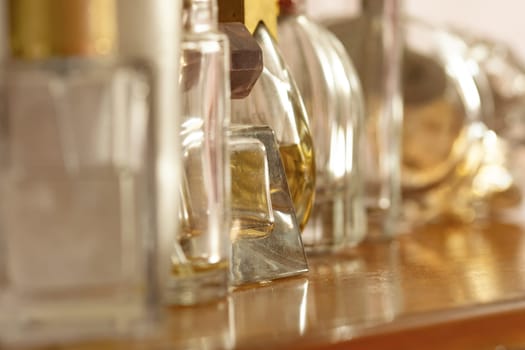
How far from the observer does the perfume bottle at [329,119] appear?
1.84 ft

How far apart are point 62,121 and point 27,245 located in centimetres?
4

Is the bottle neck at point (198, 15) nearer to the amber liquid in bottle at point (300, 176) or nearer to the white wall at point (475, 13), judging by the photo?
the amber liquid in bottle at point (300, 176)

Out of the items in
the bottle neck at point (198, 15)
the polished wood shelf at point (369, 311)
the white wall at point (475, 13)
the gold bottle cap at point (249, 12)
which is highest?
the bottle neck at point (198, 15)

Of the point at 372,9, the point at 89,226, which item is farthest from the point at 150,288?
the point at 372,9

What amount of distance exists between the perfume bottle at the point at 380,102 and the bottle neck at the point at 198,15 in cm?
26

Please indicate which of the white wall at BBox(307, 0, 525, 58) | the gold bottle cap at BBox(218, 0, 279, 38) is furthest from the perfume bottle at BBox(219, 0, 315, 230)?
the white wall at BBox(307, 0, 525, 58)

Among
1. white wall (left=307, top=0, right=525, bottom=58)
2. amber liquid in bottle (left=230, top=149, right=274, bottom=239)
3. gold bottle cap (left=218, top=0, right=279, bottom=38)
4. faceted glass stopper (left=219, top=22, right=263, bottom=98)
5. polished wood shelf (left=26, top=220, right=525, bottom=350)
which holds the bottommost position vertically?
polished wood shelf (left=26, top=220, right=525, bottom=350)

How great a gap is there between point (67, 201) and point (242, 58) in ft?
0.48

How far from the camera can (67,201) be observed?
30 cm

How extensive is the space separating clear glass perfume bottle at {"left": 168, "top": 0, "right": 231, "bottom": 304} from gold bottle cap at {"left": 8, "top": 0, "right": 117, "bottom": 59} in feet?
0.22

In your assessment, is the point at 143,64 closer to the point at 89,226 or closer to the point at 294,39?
the point at 89,226

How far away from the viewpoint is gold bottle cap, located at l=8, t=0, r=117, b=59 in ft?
1.03

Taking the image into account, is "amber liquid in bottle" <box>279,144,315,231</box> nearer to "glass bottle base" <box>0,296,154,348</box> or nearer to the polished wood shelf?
the polished wood shelf

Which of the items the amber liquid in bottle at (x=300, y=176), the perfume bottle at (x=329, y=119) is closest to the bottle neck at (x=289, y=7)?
the perfume bottle at (x=329, y=119)
